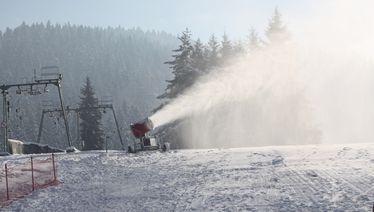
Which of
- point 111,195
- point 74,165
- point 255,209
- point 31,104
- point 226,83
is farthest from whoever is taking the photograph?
point 31,104

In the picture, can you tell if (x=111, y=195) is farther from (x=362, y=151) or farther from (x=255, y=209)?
(x=362, y=151)

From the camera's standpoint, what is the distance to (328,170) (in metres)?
18.4

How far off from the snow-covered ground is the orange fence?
56cm

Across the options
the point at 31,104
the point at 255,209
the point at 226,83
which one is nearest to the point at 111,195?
the point at 255,209

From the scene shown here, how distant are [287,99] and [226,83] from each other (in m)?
7.19

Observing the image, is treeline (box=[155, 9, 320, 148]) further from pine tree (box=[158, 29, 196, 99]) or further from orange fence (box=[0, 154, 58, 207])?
orange fence (box=[0, 154, 58, 207])

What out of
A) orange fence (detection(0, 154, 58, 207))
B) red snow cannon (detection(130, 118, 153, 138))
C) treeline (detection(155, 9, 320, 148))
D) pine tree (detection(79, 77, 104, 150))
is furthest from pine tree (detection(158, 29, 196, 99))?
orange fence (detection(0, 154, 58, 207))

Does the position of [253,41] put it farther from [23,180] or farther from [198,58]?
[23,180]

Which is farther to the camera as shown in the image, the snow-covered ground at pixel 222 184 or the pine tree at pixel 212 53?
the pine tree at pixel 212 53

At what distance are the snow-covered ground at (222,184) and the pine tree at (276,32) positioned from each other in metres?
31.3

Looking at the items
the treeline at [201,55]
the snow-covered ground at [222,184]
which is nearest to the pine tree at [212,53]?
the treeline at [201,55]

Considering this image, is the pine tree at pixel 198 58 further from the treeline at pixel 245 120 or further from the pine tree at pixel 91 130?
the pine tree at pixel 91 130

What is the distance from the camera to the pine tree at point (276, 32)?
5578cm

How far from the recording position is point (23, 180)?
21859mm
